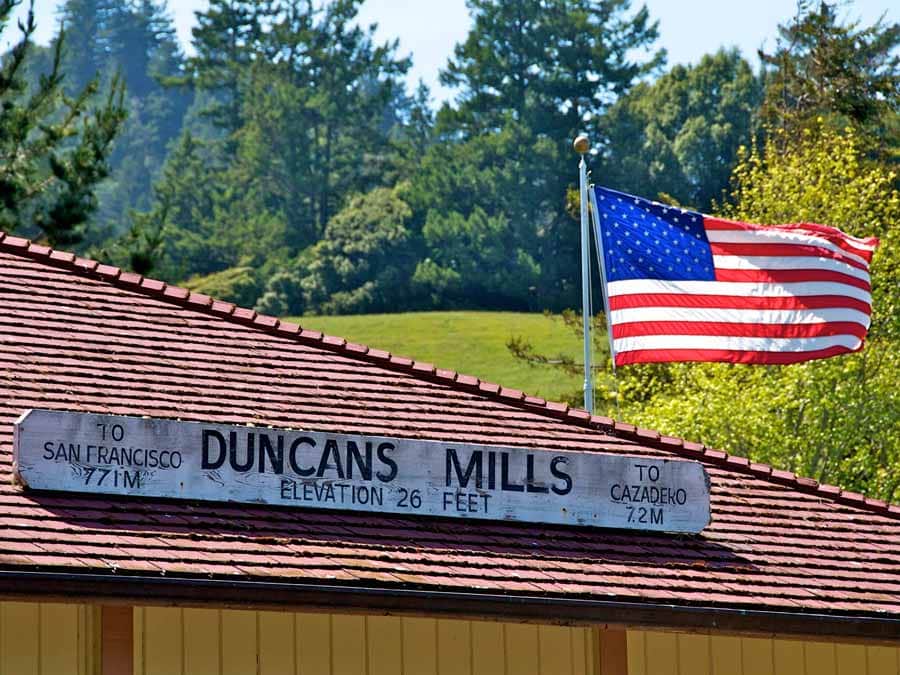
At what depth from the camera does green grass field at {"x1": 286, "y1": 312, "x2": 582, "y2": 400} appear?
73.4 meters

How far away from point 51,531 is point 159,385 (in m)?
2.30

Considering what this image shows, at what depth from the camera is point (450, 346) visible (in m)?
76.4

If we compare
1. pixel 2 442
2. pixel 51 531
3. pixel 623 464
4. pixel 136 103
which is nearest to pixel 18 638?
pixel 51 531

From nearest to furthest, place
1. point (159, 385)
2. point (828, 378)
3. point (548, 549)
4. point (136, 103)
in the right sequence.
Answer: point (548, 549), point (159, 385), point (828, 378), point (136, 103)

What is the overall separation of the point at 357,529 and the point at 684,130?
83.3m

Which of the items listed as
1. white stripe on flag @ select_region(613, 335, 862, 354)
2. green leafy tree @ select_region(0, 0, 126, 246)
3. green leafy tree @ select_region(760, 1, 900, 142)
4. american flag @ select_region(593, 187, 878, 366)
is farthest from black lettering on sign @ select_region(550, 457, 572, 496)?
green leafy tree @ select_region(760, 1, 900, 142)

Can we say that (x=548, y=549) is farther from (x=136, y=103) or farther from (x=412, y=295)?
(x=136, y=103)

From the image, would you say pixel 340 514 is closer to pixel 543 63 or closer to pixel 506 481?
pixel 506 481

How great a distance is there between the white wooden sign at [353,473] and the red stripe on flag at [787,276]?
213 inches

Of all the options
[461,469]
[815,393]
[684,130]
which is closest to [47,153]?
[815,393]

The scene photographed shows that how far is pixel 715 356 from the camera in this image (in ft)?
51.8

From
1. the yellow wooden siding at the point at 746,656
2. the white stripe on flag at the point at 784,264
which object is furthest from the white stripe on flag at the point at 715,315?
the yellow wooden siding at the point at 746,656

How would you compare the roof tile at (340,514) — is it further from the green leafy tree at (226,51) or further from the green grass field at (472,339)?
the green leafy tree at (226,51)

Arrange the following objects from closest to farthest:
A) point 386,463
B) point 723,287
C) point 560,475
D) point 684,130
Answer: point 386,463, point 560,475, point 723,287, point 684,130
